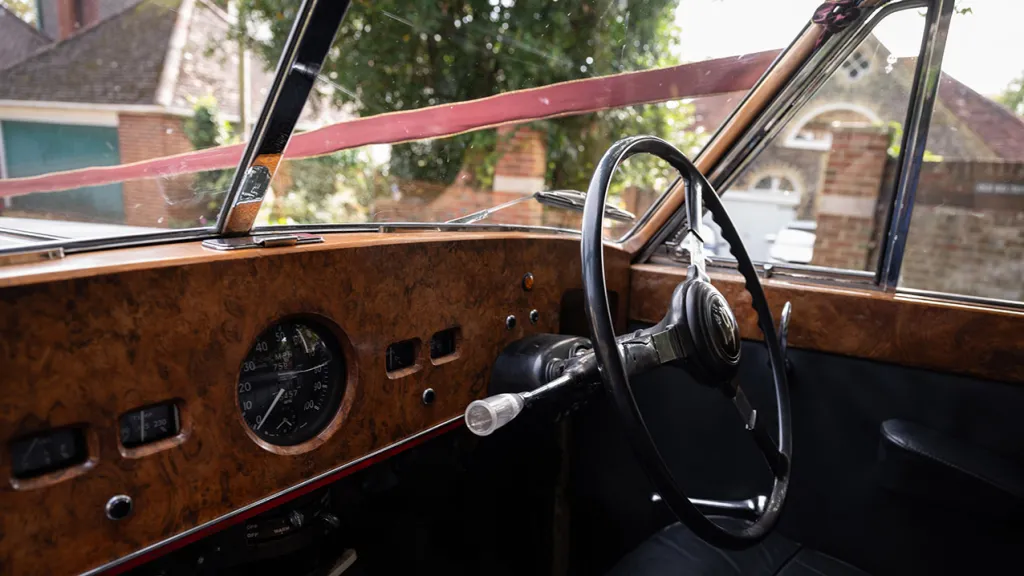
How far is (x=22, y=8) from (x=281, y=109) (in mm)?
411

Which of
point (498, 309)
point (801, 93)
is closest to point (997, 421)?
point (801, 93)

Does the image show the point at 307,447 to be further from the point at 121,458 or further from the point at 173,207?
the point at 173,207

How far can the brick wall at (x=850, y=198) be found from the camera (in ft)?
6.51

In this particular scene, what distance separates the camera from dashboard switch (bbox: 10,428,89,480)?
0.82 meters

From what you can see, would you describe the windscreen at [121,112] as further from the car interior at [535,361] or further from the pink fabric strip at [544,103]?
the pink fabric strip at [544,103]

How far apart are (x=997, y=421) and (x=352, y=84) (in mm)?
1851

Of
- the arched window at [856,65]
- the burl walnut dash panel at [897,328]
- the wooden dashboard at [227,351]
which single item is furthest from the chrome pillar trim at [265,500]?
the arched window at [856,65]

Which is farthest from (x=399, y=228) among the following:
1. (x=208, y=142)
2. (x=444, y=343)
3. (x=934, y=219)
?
(x=934, y=219)

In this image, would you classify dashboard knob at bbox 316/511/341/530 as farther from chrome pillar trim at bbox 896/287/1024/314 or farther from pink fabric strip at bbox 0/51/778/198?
chrome pillar trim at bbox 896/287/1024/314

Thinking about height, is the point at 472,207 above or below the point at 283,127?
below

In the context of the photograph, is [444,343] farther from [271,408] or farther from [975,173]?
[975,173]

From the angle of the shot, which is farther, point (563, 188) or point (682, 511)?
point (563, 188)

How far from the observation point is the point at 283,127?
42.0 inches

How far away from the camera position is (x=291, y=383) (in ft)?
3.88
